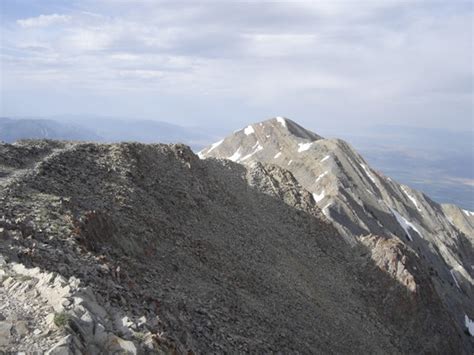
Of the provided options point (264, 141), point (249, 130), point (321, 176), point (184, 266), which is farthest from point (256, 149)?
point (184, 266)

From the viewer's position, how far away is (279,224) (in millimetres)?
45500

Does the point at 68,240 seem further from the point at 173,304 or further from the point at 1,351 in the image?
the point at 1,351

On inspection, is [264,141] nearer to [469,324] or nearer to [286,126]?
[286,126]

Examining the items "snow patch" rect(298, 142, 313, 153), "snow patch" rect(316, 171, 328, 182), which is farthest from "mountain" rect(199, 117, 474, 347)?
"snow patch" rect(316, 171, 328, 182)

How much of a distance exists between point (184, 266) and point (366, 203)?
77994 mm

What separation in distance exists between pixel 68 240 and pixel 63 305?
7370 mm

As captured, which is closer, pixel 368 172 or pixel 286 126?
pixel 368 172

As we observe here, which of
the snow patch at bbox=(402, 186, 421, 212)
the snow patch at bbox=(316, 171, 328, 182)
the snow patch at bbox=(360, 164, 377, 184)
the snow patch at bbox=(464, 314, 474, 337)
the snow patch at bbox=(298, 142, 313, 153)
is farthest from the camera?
the snow patch at bbox=(402, 186, 421, 212)

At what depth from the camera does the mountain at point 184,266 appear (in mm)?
14328

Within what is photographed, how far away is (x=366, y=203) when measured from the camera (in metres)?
100

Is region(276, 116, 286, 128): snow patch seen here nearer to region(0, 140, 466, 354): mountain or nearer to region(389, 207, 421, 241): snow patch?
region(389, 207, 421, 241): snow patch

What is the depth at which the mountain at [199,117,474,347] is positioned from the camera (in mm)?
86750

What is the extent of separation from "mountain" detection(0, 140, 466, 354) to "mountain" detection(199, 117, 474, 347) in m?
22.5

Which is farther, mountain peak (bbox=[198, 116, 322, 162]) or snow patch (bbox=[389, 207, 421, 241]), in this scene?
mountain peak (bbox=[198, 116, 322, 162])
